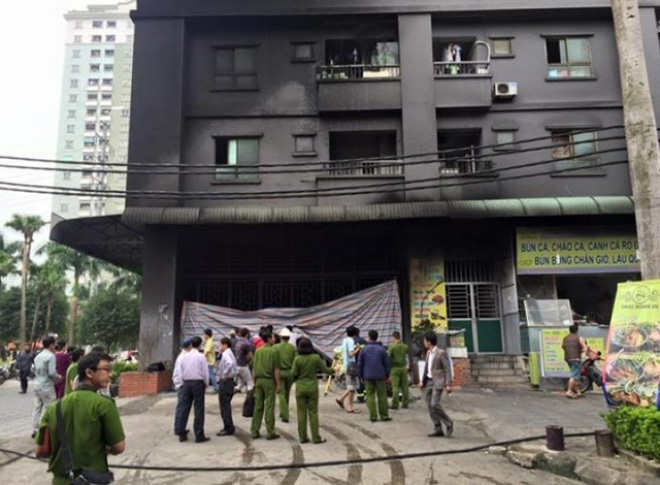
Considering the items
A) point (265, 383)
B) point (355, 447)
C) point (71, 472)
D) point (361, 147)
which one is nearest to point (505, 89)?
point (361, 147)

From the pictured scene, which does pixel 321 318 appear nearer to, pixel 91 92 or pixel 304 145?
pixel 304 145

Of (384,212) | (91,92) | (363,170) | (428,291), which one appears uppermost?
(91,92)

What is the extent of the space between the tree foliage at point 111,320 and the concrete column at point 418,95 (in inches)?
1197

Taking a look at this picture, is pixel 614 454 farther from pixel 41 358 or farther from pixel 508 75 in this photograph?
pixel 508 75

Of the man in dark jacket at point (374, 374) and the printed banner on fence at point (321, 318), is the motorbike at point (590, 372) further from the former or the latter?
the man in dark jacket at point (374, 374)

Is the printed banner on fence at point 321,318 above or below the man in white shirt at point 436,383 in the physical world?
above

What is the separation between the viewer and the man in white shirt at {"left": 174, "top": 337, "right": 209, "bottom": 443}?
28.6 ft

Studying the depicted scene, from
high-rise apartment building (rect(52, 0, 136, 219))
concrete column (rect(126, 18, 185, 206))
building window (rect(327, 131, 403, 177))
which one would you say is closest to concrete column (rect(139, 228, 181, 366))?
concrete column (rect(126, 18, 185, 206))

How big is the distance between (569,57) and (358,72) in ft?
23.2

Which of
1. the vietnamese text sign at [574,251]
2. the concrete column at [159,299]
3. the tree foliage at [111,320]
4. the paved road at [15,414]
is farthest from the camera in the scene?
the tree foliage at [111,320]

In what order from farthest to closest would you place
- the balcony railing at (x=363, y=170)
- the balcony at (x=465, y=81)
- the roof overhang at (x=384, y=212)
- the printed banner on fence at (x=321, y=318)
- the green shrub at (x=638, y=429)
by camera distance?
the balcony at (x=465, y=81)
the balcony railing at (x=363, y=170)
the printed banner on fence at (x=321, y=318)
the roof overhang at (x=384, y=212)
the green shrub at (x=638, y=429)

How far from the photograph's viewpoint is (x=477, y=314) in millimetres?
16781

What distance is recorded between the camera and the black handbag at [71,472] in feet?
12.2

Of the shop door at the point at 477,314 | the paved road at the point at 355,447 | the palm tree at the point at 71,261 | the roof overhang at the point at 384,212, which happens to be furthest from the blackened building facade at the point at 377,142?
the palm tree at the point at 71,261
